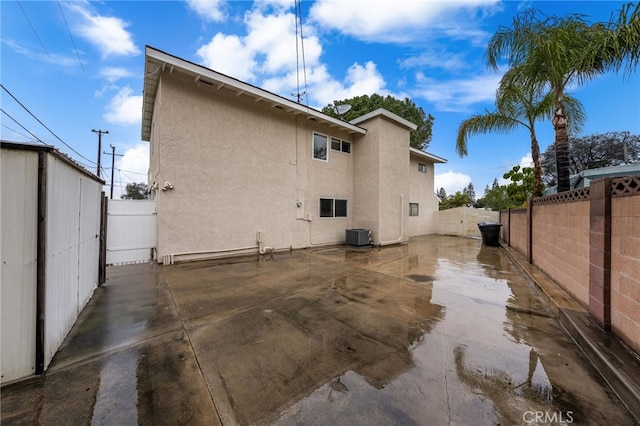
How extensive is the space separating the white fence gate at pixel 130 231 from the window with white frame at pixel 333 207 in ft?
21.4

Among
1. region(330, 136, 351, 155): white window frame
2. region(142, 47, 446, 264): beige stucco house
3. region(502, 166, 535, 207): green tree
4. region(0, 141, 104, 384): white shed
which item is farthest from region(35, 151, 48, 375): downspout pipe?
region(502, 166, 535, 207): green tree

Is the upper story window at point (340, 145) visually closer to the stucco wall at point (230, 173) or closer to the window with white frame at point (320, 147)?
the window with white frame at point (320, 147)

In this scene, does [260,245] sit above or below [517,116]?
below

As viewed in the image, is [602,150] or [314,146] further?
[602,150]

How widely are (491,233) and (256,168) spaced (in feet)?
36.9

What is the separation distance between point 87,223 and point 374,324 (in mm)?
4975

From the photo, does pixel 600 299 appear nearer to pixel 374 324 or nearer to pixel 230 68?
pixel 374 324

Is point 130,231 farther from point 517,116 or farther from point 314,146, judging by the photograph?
point 517,116

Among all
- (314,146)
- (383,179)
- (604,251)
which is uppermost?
(314,146)

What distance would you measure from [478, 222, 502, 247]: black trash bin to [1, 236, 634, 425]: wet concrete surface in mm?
7502

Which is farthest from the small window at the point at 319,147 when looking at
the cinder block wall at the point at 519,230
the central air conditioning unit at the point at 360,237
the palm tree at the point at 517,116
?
the cinder block wall at the point at 519,230

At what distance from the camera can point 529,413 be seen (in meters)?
1.89

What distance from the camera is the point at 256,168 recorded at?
9.12m

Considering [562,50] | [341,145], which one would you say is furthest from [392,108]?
[562,50]
